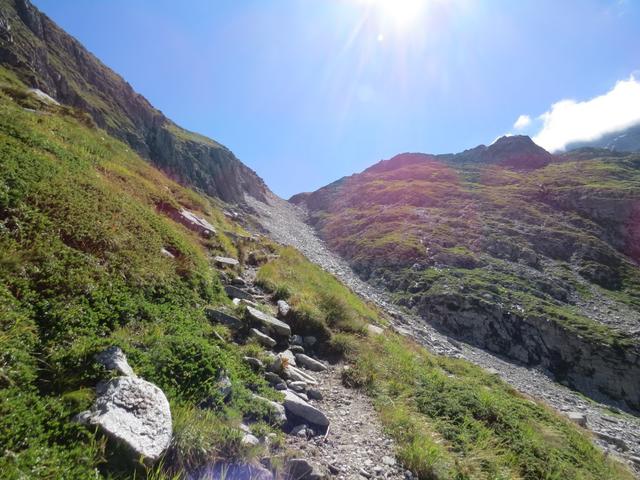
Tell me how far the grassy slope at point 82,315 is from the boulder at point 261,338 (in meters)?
1.33

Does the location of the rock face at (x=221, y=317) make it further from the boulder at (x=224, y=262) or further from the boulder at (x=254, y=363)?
A: the boulder at (x=224, y=262)

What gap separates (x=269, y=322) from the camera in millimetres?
10031

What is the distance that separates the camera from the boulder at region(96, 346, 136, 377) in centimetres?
516

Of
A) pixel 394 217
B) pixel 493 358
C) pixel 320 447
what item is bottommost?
pixel 493 358

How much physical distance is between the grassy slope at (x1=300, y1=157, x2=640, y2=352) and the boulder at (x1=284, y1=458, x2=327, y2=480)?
39.4m

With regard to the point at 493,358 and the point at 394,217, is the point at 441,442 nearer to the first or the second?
the point at 493,358

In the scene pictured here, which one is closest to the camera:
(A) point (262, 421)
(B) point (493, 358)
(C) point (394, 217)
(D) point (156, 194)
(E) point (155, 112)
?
(A) point (262, 421)

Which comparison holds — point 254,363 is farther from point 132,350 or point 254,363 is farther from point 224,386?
point 132,350

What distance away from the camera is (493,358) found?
3350 centimetres

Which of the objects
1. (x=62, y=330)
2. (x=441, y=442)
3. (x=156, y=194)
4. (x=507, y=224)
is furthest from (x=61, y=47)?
(x=507, y=224)

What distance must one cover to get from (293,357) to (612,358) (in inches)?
1619

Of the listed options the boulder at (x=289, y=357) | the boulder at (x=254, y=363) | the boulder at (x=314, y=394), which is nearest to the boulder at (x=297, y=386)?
the boulder at (x=314, y=394)

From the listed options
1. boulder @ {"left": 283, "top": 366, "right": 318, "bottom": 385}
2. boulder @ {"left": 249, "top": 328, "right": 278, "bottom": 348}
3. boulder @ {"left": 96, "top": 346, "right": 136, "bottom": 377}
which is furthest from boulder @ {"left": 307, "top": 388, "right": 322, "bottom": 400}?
boulder @ {"left": 96, "top": 346, "right": 136, "bottom": 377}

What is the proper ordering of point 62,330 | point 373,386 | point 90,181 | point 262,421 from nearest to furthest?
point 62,330
point 262,421
point 373,386
point 90,181
